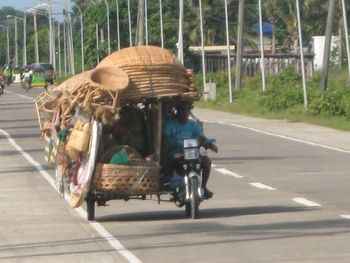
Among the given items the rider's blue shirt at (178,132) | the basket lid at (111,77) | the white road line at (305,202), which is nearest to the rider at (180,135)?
the rider's blue shirt at (178,132)

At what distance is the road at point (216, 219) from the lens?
39.0 ft

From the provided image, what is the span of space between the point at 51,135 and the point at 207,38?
82.9 m

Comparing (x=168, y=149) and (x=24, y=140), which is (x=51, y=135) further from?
(x=24, y=140)

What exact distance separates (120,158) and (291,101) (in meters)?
29.9

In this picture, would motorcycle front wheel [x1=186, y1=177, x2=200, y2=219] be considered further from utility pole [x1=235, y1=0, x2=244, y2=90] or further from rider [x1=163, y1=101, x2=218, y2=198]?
utility pole [x1=235, y1=0, x2=244, y2=90]

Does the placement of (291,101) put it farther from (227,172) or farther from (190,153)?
(190,153)

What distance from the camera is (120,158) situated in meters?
14.3

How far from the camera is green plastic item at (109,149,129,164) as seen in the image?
46.7 ft

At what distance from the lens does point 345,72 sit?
54844 mm

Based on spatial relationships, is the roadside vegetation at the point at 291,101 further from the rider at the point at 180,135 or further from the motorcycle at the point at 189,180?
the motorcycle at the point at 189,180

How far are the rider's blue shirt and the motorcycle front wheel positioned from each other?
466 mm

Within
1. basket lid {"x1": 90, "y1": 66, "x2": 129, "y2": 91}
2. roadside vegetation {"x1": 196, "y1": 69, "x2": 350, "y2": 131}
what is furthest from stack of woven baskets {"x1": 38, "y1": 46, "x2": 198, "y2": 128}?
roadside vegetation {"x1": 196, "y1": 69, "x2": 350, "y2": 131}

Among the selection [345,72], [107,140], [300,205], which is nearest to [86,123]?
[107,140]

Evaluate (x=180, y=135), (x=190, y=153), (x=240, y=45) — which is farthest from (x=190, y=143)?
(x=240, y=45)
